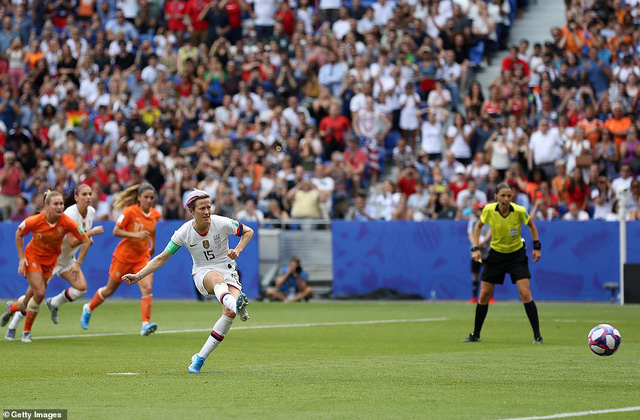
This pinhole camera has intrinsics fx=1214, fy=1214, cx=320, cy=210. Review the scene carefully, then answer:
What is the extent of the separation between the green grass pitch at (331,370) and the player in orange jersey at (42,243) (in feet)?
2.16

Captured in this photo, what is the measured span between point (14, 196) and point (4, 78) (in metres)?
5.42

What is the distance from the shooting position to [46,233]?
1761 centimetres

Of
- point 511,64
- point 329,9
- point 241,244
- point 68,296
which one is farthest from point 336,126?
point 241,244

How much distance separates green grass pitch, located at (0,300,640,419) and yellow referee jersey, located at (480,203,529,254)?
137 centimetres

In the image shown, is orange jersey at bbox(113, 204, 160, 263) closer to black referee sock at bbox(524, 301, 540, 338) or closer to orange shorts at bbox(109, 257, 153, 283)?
orange shorts at bbox(109, 257, 153, 283)

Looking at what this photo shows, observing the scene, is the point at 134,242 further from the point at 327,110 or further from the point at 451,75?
the point at 451,75

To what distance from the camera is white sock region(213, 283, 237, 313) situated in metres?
12.7

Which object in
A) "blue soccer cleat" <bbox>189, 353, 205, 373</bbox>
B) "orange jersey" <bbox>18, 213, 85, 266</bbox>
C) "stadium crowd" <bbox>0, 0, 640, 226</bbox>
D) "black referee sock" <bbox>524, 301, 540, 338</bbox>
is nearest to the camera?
"blue soccer cleat" <bbox>189, 353, 205, 373</bbox>

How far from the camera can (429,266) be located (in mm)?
27109

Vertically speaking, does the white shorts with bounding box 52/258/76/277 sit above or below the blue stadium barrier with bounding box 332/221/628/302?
above

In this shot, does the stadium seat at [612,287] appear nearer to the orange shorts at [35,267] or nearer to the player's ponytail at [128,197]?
the player's ponytail at [128,197]

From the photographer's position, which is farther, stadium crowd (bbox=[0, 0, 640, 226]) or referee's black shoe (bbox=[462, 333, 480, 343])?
stadium crowd (bbox=[0, 0, 640, 226])

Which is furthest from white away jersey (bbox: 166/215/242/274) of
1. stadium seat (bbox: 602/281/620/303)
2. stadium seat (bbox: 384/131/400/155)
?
stadium seat (bbox: 384/131/400/155)

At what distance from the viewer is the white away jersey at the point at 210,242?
13.6 metres
